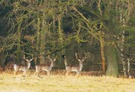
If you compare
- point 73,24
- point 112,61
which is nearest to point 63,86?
point 73,24

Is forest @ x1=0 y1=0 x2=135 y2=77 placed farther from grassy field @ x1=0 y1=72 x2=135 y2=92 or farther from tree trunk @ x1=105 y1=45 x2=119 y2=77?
grassy field @ x1=0 y1=72 x2=135 y2=92

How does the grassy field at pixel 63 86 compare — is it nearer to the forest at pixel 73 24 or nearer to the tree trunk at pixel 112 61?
the forest at pixel 73 24

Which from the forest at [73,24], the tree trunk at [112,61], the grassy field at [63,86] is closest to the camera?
the grassy field at [63,86]

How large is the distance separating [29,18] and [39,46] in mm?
1719

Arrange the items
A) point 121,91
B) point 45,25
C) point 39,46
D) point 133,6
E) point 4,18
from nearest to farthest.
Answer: point 121,91
point 133,6
point 45,25
point 39,46
point 4,18

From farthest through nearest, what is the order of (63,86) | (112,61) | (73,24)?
1. (112,61)
2. (73,24)
3. (63,86)

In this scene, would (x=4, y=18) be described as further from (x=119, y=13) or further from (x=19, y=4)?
(x=119, y=13)

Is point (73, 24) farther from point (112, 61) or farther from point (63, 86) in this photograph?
point (63, 86)

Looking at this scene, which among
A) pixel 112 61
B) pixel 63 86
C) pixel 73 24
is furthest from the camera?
pixel 112 61

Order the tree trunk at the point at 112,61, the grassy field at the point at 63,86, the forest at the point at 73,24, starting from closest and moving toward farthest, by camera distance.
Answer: the grassy field at the point at 63,86 → the forest at the point at 73,24 → the tree trunk at the point at 112,61

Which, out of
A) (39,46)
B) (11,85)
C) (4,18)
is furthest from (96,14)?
(11,85)

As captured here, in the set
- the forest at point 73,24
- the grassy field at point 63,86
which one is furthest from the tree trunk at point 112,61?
the grassy field at point 63,86

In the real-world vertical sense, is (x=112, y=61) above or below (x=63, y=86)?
above

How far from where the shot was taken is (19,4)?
2281 cm
